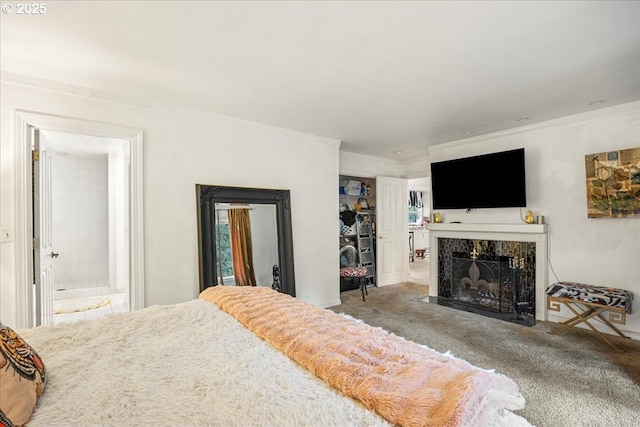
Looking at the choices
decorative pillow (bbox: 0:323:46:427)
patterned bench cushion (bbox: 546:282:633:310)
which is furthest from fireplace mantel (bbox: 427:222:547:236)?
decorative pillow (bbox: 0:323:46:427)

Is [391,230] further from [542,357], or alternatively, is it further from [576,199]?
[542,357]

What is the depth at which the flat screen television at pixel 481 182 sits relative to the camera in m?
3.77

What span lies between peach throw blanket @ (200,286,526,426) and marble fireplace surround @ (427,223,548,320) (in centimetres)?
331

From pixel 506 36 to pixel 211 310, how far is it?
2443mm

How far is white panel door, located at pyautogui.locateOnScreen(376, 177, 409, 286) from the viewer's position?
17.9ft

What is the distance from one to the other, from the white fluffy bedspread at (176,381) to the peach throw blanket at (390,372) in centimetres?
5

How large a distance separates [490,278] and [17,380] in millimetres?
4636

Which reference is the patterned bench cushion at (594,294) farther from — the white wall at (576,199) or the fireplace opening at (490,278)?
the fireplace opening at (490,278)

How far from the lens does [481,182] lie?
4.09 meters

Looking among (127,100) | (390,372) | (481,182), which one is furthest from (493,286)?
(127,100)

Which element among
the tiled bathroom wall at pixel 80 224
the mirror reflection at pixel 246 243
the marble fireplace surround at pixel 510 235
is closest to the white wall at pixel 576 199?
the marble fireplace surround at pixel 510 235

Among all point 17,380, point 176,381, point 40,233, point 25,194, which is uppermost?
point 25,194

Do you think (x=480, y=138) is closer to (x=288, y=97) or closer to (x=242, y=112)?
(x=288, y=97)

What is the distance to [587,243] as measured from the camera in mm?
3375
